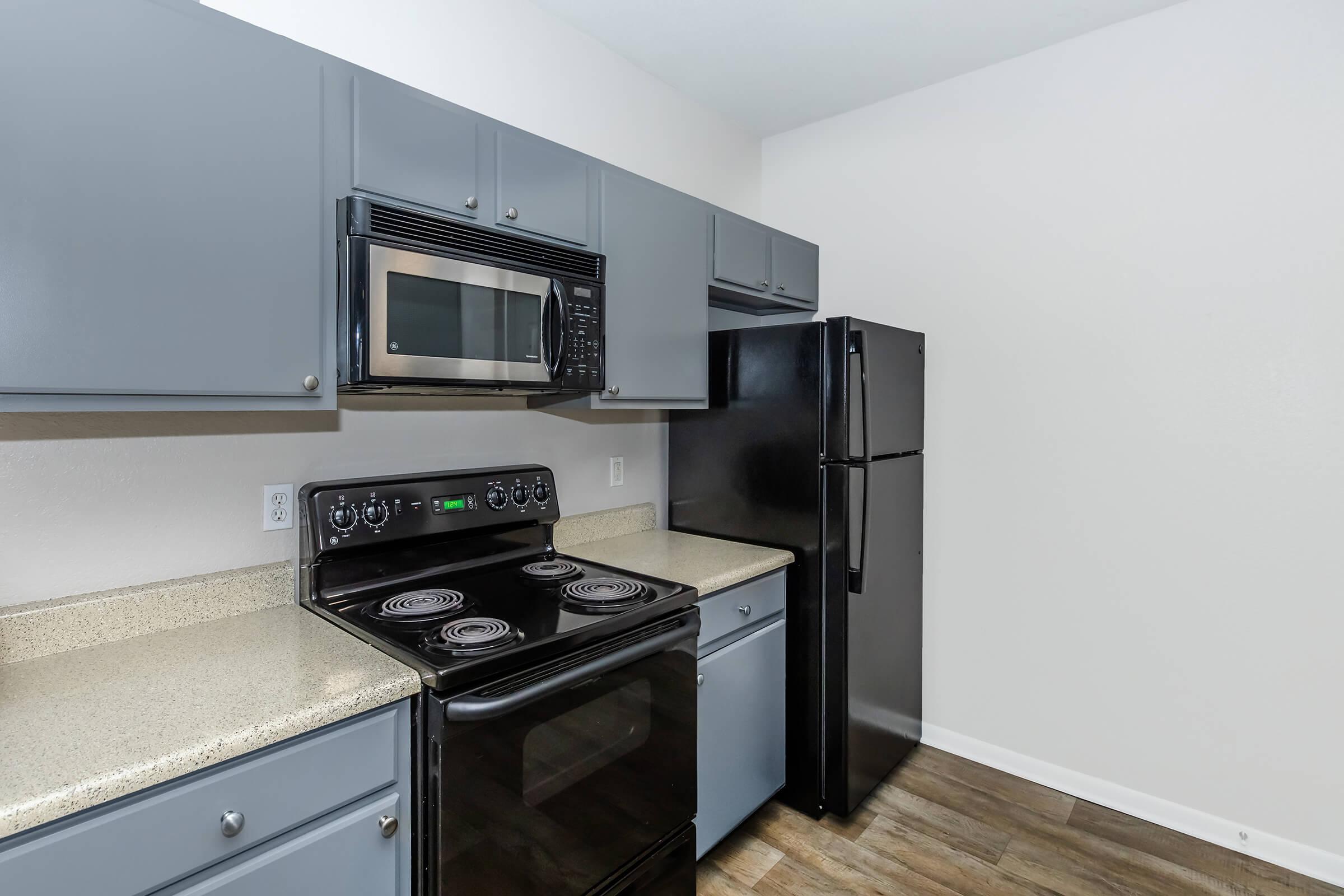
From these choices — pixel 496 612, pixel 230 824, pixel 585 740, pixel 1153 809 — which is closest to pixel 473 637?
pixel 496 612

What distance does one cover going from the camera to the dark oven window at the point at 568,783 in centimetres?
129

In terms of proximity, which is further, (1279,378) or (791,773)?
(791,773)

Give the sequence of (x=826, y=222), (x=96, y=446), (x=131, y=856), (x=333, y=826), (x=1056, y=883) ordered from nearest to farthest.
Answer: (x=131, y=856) < (x=333, y=826) < (x=96, y=446) < (x=1056, y=883) < (x=826, y=222)

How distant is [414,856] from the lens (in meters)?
1.30

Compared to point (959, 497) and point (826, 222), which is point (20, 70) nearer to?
point (826, 222)

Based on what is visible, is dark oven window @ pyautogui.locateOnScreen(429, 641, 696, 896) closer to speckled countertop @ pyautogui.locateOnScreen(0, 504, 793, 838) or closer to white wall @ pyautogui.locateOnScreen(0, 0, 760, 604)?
speckled countertop @ pyautogui.locateOnScreen(0, 504, 793, 838)

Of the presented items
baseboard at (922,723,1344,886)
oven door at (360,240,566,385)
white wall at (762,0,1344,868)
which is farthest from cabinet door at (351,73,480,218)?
baseboard at (922,723,1344,886)

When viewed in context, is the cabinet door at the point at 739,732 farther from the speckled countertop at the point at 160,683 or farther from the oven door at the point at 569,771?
the speckled countertop at the point at 160,683

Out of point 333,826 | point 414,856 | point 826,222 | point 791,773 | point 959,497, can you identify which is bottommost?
point 791,773

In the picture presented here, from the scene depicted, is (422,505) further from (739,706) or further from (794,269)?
(794,269)

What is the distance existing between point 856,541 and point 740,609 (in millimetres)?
453

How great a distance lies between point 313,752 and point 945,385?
2377mm

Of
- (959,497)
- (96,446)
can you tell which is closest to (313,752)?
(96,446)

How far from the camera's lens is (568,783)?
58.5 inches
